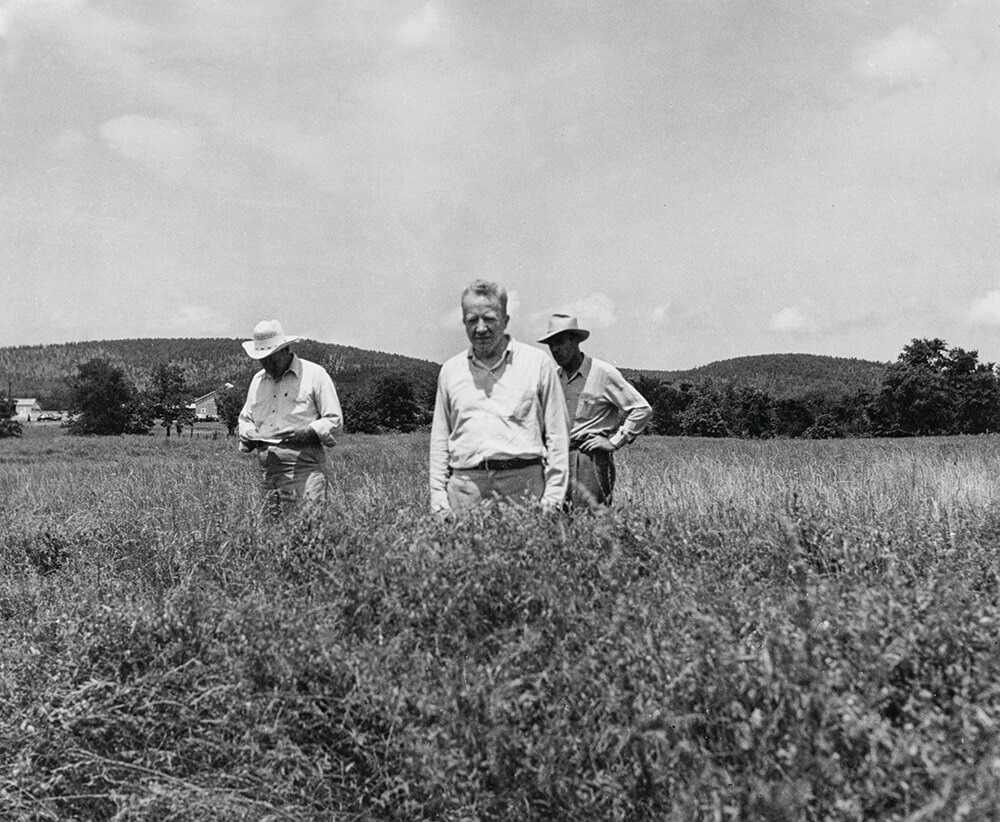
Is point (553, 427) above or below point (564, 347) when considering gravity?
below

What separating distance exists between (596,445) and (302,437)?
2.04 m

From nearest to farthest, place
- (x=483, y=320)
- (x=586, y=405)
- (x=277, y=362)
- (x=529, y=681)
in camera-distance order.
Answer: (x=529, y=681) < (x=483, y=320) < (x=586, y=405) < (x=277, y=362)

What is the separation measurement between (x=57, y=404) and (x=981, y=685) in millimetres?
140025

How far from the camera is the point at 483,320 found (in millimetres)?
4258

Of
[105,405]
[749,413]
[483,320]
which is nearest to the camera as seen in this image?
[483,320]

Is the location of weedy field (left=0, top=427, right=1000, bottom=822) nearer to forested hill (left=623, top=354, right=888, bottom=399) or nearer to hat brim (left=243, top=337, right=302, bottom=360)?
hat brim (left=243, top=337, right=302, bottom=360)

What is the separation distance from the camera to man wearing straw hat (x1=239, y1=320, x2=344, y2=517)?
5.98 metres

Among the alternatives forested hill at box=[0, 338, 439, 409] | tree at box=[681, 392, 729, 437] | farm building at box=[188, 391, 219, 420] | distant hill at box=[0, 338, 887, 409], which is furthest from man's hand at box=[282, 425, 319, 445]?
forested hill at box=[0, 338, 439, 409]

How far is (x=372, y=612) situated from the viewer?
314 cm

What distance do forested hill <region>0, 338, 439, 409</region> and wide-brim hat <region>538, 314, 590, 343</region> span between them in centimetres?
11746

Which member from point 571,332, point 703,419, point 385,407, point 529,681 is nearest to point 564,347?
point 571,332

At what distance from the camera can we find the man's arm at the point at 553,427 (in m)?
4.27

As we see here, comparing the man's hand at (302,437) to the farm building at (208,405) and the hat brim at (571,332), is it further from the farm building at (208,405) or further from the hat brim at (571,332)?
the farm building at (208,405)

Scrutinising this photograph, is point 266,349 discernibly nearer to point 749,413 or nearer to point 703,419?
point 703,419
